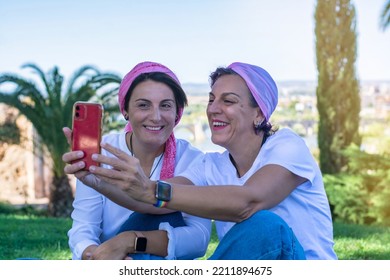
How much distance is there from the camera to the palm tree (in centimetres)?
1117

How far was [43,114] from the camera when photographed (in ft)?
37.3

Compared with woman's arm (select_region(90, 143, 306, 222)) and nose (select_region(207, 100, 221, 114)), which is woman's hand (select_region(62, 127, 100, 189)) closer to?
woman's arm (select_region(90, 143, 306, 222))

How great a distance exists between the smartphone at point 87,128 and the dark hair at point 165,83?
522 millimetres

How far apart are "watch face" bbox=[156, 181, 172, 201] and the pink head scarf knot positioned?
2.24ft

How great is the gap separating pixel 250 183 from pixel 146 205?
540 millimetres

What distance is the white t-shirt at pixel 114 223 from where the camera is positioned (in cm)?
315

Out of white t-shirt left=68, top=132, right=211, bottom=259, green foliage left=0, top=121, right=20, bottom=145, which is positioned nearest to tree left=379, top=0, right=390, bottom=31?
green foliage left=0, top=121, right=20, bottom=145

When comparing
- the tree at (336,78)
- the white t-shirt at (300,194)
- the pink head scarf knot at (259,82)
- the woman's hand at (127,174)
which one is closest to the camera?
the woman's hand at (127,174)

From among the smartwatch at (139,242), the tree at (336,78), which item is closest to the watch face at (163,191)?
the smartwatch at (139,242)

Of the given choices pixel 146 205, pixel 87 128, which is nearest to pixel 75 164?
pixel 87 128

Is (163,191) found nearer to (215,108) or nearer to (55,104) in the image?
(215,108)

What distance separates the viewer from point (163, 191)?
2.69 meters

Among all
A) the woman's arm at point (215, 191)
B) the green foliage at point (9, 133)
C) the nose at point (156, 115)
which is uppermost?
the nose at point (156, 115)

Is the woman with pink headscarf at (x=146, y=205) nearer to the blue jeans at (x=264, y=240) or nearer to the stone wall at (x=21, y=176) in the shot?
the blue jeans at (x=264, y=240)
